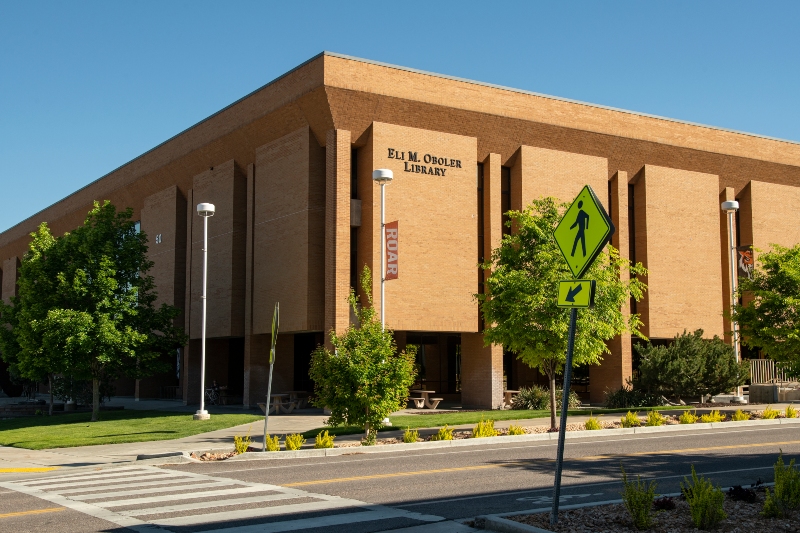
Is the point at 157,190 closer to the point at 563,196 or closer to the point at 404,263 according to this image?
the point at 404,263

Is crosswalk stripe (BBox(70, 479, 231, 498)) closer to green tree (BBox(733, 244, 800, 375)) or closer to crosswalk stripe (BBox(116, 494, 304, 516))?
crosswalk stripe (BBox(116, 494, 304, 516))

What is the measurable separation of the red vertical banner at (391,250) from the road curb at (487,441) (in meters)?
9.28

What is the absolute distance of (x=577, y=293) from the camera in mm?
8227

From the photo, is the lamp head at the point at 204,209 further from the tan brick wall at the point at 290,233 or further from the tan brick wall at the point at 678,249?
the tan brick wall at the point at 678,249

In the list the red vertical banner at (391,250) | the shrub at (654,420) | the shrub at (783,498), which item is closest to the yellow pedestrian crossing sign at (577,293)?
the shrub at (783,498)

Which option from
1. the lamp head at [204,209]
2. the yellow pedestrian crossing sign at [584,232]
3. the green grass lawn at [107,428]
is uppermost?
the lamp head at [204,209]

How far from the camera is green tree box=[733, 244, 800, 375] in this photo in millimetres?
25438

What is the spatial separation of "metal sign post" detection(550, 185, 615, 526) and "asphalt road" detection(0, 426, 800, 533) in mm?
2266

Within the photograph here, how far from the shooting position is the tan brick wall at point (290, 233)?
3225cm

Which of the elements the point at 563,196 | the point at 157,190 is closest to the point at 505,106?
the point at 563,196

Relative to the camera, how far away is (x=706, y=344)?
108ft

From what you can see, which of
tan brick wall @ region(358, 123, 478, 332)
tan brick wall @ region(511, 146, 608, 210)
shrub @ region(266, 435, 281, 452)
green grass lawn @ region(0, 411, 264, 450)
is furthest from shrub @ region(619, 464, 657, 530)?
tan brick wall @ region(511, 146, 608, 210)

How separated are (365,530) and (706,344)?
26934 millimetres

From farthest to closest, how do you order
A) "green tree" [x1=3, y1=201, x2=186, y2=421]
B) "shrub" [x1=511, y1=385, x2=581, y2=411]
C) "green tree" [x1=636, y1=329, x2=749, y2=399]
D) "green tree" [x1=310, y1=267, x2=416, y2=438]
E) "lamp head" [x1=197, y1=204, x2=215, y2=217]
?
"shrub" [x1=511, y1=385, x2=581, y2=411] → "green tree" [x1=636, y1=329, x2=749, y2=399] → "green tree" [x1=3, y1=201, x2=186, y2=421] → "lamp head" [x1=197, y1=204, x2=215, y2=217] → "green tree" [x1=310, y1=267, x2=416, y2=438]
